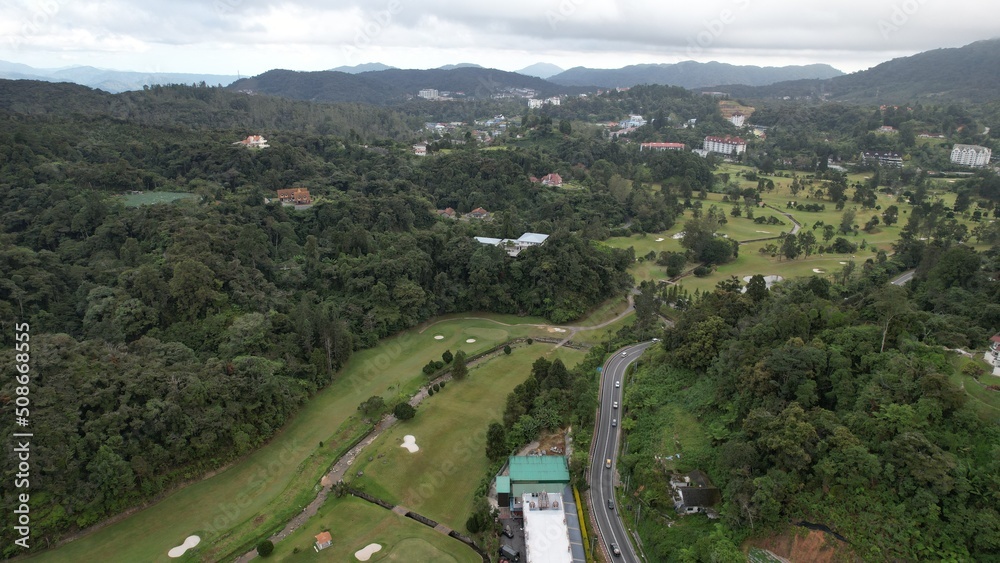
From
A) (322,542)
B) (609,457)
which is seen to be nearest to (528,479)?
(609,457)

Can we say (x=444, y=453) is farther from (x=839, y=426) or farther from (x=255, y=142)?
(x=255, y=142)

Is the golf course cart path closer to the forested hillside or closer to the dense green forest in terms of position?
the forested hillside

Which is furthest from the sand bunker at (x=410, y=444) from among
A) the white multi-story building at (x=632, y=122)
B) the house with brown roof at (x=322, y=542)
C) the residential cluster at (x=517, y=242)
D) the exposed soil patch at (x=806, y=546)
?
the white multi-story building at (x=632, y=122)

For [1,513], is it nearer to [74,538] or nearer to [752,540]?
[74,538]

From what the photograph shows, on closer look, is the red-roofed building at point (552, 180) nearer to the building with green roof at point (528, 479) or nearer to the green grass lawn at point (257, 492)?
the green grass lawn at point (257, 492)

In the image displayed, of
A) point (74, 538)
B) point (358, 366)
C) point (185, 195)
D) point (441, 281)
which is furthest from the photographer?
point (185, 195)

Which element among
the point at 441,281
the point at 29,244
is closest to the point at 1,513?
the point at 29,244

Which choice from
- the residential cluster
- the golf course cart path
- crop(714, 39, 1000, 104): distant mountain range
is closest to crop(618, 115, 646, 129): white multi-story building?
crop(714, 39, 1000, 104): distant mountain range
